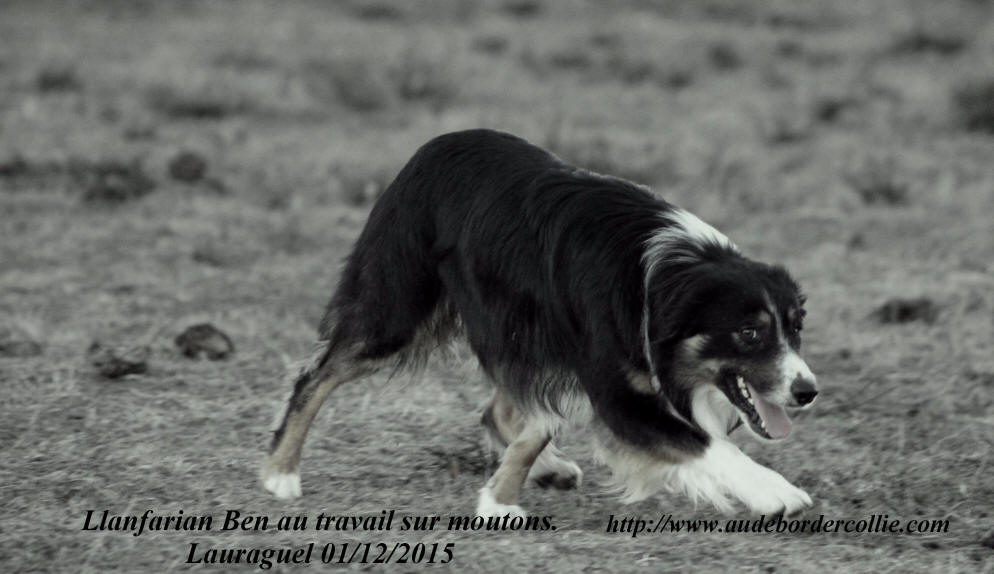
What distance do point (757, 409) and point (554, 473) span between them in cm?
126

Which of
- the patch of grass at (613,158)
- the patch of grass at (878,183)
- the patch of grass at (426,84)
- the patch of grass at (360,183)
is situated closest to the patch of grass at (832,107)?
the patch of grass at (878,183)

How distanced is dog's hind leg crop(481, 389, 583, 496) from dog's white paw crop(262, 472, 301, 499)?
3.02 ft

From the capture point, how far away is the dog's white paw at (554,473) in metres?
6.27

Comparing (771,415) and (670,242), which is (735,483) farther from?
(670,242)

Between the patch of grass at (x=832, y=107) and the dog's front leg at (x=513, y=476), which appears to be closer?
the dog's front leg at (x=513, y=476)

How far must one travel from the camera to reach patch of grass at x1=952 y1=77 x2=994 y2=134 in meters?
14.9

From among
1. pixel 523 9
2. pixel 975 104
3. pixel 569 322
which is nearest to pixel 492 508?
pixel 569 322

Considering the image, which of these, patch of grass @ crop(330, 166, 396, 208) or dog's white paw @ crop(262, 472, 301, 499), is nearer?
dog's white paw @ crop(262, 472, 301, 499)

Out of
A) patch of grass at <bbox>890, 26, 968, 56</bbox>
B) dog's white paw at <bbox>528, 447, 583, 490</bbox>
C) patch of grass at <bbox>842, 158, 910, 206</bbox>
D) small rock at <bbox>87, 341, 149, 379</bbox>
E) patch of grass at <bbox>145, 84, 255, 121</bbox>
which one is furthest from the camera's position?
patch of grass at <bbox>890, 26, 968, 56</bbox>

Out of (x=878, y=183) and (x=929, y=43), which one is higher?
(x=929, y=43)

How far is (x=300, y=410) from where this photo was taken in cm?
615

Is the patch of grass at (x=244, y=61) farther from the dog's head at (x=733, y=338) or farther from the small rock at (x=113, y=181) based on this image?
the dog's head at (x=733, y=338)

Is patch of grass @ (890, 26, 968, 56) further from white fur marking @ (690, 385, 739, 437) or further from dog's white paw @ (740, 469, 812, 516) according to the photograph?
dog's white paw @ (740, 469, 812, 516)

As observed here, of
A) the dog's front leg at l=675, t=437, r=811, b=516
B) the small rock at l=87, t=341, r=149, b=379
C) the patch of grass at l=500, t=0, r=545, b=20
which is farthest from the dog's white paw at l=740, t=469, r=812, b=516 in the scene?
the patch of grass at l=500, t=0, r=545, b=20
